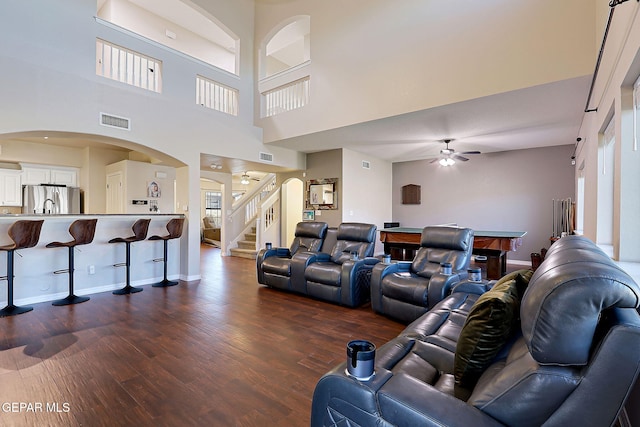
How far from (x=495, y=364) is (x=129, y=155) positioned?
908cm

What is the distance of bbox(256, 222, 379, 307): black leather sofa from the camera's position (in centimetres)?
401

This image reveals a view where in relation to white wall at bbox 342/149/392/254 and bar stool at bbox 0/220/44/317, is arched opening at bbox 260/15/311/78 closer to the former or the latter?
white wall at bbox 342/149/392/254

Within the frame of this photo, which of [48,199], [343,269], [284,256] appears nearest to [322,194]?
[284,256]

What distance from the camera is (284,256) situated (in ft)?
17.0

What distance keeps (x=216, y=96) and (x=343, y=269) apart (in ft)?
15.9

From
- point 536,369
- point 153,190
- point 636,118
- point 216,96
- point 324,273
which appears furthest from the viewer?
point 153,190

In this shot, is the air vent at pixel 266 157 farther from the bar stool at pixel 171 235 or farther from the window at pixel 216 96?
the bar stool at pixel 171 235

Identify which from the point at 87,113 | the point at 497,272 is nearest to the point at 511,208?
the point at 497,272

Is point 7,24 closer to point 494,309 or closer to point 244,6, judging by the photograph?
point 244,6

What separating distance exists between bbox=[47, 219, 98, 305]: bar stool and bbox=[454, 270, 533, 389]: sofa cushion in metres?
4.90

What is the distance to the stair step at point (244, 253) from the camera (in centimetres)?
814

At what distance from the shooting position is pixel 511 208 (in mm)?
7398

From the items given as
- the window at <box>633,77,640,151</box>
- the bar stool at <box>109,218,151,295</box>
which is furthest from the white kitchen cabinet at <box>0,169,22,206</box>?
the window at <box>633,77,640,151</box>

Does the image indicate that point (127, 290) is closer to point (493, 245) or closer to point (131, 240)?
point (131, 240)
